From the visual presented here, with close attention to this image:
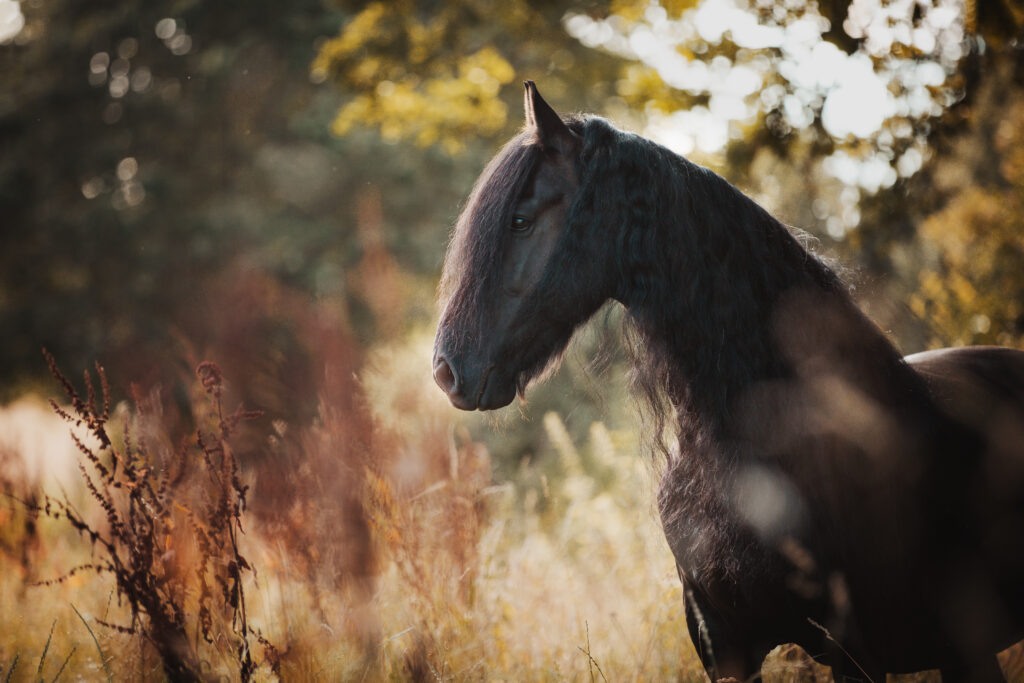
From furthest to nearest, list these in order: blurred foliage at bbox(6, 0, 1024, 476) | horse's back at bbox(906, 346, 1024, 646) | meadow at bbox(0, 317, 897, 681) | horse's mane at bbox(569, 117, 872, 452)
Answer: blurred foliage at bbox(6, 0, 1024, 476) < meadow at bbox(0, 317, 897, 681) < horse's back at bbox(906, 346, 1024, 646) < horse's mane at bbox(569, 117, 872, 452)

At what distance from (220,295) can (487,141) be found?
15.0 feet

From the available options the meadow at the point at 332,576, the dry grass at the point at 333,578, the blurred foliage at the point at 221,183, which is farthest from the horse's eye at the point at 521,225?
the blurred foliage at the point at 221,183

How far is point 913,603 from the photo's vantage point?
1855 mm

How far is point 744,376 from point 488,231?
802 millimetres

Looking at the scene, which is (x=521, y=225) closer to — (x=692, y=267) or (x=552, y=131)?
(x=552, y=131)

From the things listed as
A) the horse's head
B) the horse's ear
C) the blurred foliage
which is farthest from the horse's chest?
the blurred foliage

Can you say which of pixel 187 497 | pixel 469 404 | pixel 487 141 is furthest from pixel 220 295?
pixel 469 404

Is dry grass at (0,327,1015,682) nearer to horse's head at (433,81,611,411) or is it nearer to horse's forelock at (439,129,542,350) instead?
horse's head at (433,81,611,411)

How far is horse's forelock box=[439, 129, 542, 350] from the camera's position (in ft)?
5.97

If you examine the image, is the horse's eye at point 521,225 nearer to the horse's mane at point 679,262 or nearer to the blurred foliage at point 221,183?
the horse's mane at point 679,262

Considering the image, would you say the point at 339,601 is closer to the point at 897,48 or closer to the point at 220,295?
the point at 897,48

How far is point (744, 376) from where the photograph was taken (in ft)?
5.83

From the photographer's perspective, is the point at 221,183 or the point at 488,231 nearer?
the point at 488,231

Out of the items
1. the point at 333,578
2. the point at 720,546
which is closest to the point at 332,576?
Result: the point at 333,578
